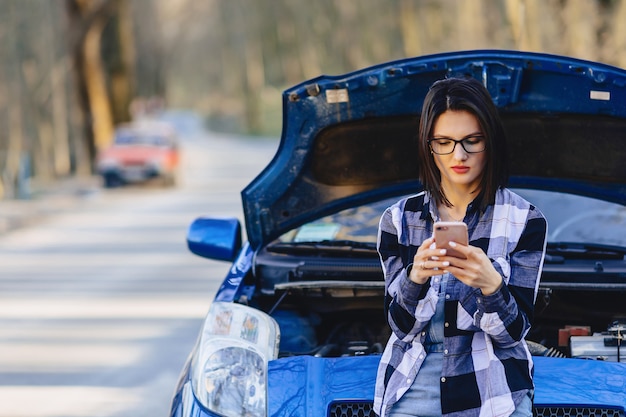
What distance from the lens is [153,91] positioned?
94.8 metres

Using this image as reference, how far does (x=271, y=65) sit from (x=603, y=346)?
8107 cm

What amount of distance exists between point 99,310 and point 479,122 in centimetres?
732

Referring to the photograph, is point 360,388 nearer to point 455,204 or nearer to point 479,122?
point 455,204

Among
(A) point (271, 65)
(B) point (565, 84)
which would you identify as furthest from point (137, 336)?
(A) point (271, 65)

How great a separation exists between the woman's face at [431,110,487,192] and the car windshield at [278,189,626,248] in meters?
1.92

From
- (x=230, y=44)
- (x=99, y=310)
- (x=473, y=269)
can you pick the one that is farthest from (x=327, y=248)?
(x=230, y=44)

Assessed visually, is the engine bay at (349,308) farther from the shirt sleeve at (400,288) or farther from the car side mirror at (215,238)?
the shirt sleeve at (400,288)

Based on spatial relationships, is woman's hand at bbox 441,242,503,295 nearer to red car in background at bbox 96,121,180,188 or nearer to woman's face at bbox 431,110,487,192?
woman's face at bbox 431,110,487,192

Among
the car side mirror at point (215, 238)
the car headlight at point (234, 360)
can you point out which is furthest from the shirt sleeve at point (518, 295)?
the car side mirror at point (215, 238)

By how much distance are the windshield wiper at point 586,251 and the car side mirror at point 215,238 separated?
1335 millimetres

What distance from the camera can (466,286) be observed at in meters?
2.91

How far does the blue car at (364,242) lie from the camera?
3.61 metres

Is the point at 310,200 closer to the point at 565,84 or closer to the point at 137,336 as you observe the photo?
the point at 565,84

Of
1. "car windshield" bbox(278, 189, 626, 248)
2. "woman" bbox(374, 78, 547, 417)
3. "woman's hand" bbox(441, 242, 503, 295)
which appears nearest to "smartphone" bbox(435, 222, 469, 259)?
"woman's hand" bbox(441, 242, 503, 295)
